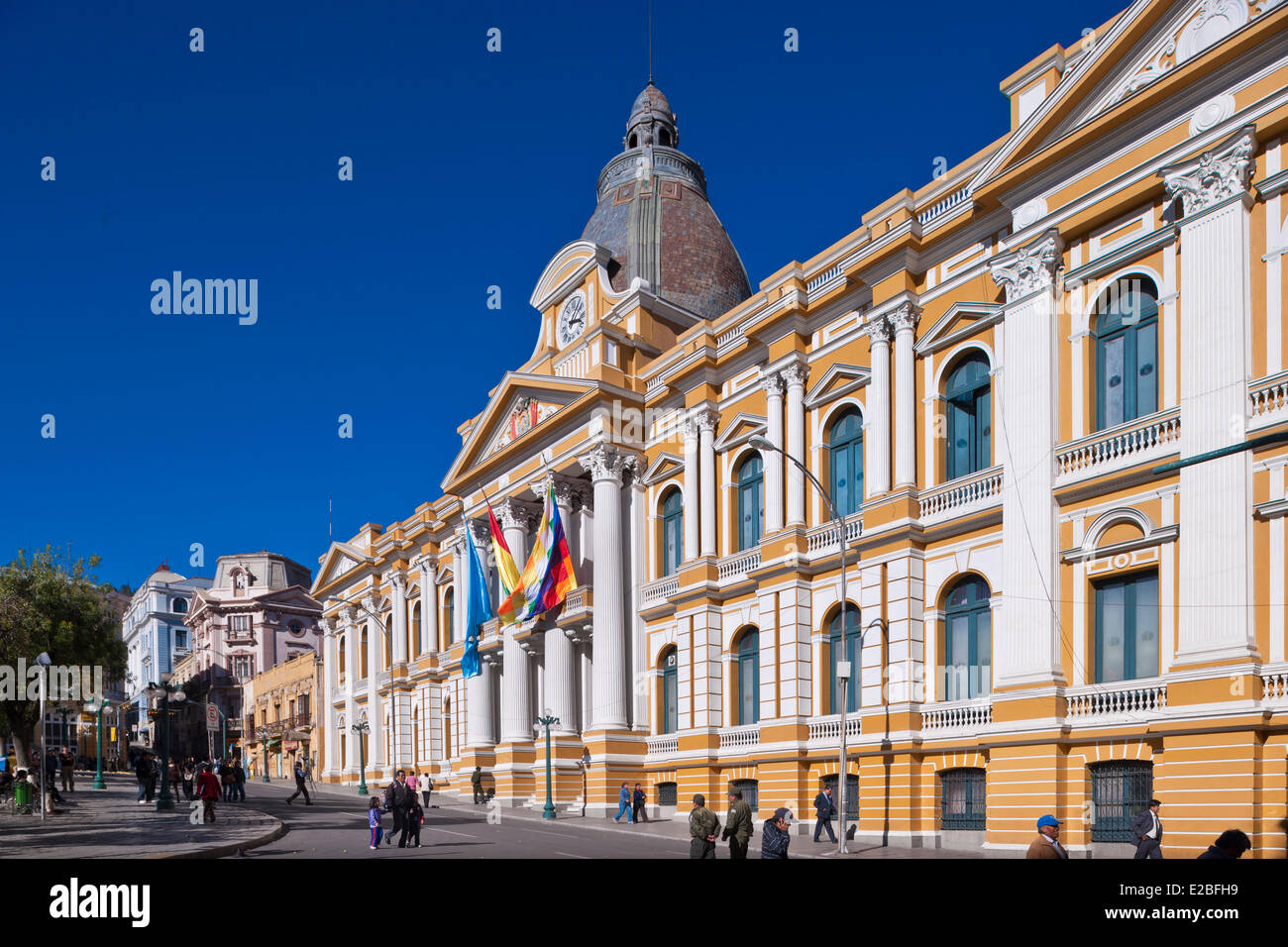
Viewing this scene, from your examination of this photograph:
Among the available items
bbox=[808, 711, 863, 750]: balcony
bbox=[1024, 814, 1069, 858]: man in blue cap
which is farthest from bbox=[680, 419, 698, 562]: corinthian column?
bbox=[1024, 814, 1069, 858]: man in blue cap

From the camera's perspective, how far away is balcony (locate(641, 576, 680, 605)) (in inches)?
1565

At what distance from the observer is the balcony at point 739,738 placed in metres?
35.1

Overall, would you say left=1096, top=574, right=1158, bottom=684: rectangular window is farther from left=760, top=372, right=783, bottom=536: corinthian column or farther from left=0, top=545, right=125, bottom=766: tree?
left=0, top=545, right=125, bottom=766: tree

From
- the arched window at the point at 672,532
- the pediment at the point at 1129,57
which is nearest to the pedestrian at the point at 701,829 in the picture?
the pediment at the point at 1129,57

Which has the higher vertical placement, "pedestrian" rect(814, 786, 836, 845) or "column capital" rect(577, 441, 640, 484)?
"column capital" rect(577, 441, 640, 484)

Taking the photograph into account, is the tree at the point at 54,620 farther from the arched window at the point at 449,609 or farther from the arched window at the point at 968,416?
the arched window at the point at 968,416

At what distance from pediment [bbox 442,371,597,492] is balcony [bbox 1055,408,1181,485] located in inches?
803

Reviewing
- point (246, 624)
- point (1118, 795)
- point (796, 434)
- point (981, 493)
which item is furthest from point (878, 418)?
point (246, 624)

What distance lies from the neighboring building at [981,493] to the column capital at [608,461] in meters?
0.11

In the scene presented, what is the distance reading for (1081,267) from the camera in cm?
2591

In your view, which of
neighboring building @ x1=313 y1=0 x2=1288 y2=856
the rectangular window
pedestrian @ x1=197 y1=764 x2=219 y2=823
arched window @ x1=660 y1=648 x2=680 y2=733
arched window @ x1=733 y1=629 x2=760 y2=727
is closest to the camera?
neighboring building @ x1=313 y1=0 x2=1288 y2=856

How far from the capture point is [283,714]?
8488 centimetres
